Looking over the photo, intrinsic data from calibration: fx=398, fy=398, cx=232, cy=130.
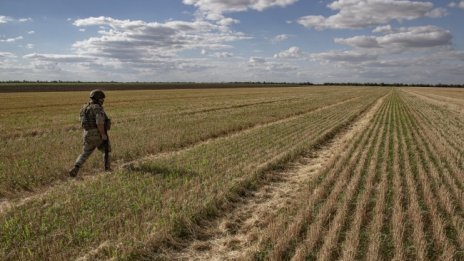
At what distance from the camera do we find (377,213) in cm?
707

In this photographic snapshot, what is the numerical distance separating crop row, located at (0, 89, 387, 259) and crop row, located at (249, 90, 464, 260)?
1561mm

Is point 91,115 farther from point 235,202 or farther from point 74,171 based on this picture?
point 235,202

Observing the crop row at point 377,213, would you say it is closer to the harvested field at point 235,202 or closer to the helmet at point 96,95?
the harvested field at point 235,202

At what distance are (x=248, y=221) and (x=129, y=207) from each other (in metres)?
2.15

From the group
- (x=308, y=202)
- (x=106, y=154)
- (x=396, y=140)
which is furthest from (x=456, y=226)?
(x=396, y=140)

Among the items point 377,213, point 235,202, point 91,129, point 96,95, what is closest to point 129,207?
point 235,202

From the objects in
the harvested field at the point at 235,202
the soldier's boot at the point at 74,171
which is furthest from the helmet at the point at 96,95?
the harvested field at the point at 235,202

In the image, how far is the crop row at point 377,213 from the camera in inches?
219

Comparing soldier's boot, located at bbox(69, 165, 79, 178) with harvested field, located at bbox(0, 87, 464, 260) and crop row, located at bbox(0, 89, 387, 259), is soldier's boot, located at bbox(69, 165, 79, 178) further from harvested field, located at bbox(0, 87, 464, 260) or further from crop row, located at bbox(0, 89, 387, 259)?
crop row, located at bbox(0, 89, 387, 259)

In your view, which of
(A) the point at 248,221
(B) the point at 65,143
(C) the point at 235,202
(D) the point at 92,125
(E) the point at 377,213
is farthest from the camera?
(B) the point at 65,143

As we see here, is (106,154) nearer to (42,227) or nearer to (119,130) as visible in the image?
(42,227)

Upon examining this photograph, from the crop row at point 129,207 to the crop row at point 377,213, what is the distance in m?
1.56

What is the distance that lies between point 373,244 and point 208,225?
2610 millimetres

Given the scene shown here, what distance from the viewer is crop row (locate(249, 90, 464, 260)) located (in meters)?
5.57
